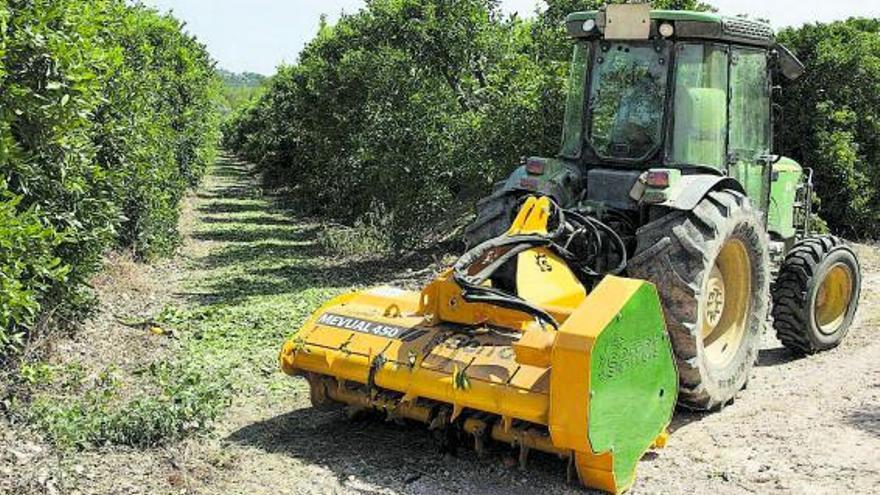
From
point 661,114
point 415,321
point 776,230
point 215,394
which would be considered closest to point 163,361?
point 215,394

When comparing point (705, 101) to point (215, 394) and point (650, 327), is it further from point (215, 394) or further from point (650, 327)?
point (215, 394)

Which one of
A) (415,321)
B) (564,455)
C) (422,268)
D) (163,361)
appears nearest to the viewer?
(564,455)

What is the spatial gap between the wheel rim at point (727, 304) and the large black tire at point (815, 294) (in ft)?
3.69

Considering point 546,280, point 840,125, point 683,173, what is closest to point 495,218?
point 546,280

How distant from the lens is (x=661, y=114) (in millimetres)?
6559

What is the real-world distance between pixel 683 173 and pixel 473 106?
7196mm

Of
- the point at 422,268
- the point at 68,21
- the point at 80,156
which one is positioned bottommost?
the point at 422,268

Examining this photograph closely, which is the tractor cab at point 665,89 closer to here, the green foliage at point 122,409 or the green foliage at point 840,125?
the green foliage at point 122,409

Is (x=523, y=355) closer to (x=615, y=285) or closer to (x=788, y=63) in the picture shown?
(x=615, y=285)

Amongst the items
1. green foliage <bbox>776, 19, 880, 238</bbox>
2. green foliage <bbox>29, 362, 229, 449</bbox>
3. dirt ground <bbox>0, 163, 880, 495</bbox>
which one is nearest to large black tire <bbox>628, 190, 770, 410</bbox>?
dirt ground <bbox>0, 163, 880, 495</bbox>

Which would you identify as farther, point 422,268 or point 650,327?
point 422,268

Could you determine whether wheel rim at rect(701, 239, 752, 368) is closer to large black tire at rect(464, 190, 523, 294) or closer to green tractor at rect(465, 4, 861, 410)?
green tractor at rect(465, 4, 861, 410)

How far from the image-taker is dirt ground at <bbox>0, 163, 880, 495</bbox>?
16.1 ft

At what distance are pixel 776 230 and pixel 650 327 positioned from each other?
3.71 metres
